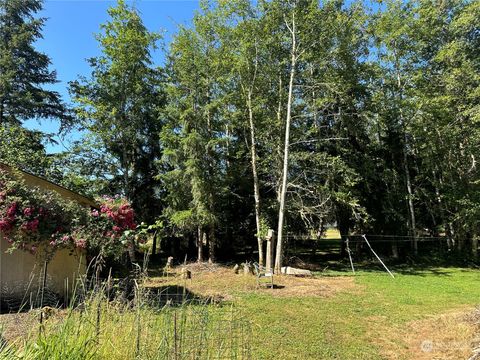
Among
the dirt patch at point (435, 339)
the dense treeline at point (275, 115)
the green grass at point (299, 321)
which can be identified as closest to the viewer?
the green grass at point (299, 321)

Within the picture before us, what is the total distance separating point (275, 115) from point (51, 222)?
11.9 m

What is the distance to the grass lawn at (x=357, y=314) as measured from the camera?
5.39 m

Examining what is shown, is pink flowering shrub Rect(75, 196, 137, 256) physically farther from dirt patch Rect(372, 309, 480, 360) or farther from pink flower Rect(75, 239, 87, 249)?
dirt patch Rect(372, 309, 480, 360)

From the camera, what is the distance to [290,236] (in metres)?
17.6

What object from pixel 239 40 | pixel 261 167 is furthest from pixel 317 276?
pixel 239 40

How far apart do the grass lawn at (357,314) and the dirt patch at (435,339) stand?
0.04 ft

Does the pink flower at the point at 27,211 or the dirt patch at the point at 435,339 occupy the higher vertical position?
the pink flower at the point at 27,211

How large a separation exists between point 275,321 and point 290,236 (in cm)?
1087

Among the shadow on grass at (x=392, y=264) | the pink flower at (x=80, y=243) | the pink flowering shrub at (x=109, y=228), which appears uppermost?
the pink flowering shrub at (x=109, y=228)

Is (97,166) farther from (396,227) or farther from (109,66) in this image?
(396,227)

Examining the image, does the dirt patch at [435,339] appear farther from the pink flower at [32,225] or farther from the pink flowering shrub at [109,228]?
the pink flower at [32,225]

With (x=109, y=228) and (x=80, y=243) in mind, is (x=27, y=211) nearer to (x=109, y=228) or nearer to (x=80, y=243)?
(x=80, y=243)

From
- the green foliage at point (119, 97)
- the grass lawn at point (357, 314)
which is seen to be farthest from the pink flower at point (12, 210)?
the green foliage at point (119, 97)

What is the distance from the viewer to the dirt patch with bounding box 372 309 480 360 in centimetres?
518
